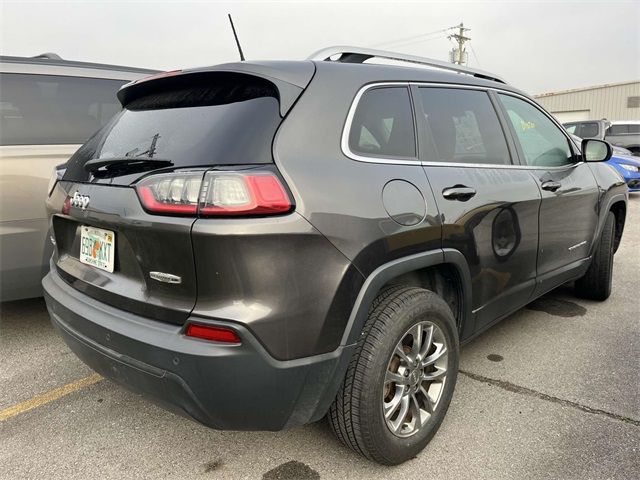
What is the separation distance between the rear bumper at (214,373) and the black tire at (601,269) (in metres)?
3.16

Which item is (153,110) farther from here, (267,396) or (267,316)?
(267,396)

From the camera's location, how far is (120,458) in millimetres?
2260

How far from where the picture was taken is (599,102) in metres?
31.5

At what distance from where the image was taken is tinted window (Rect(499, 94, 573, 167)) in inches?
125

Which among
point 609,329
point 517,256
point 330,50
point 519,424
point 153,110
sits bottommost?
point 609,329

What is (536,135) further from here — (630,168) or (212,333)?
(630,168)

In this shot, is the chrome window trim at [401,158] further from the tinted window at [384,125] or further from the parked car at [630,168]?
the parked car at [630,168]

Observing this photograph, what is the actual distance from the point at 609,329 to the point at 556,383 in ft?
3.83

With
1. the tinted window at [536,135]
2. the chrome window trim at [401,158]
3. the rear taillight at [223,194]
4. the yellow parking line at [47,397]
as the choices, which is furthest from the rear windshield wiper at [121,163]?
the tinted window at [536,135]

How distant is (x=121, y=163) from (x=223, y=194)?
0.58m

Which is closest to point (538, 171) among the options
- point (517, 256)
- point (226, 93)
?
point (517, 256)

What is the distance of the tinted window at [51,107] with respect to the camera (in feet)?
11.2

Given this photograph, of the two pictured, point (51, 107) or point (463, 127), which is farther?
point (51, 107)

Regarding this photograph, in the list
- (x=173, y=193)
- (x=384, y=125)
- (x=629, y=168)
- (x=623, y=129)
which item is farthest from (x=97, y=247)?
(x=623, y=129)
